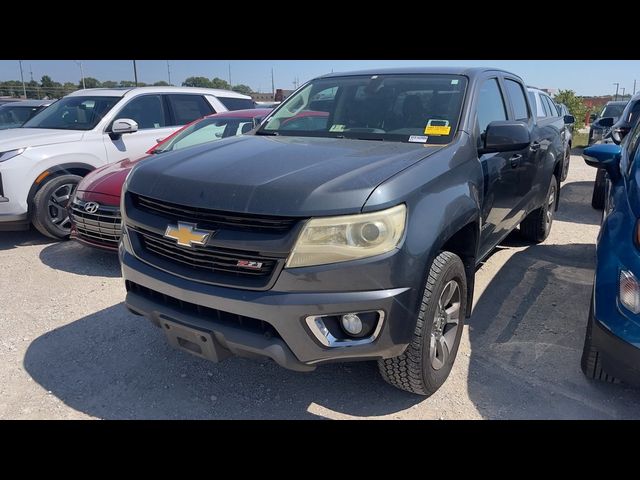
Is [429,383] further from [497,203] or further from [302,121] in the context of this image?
[302,121]

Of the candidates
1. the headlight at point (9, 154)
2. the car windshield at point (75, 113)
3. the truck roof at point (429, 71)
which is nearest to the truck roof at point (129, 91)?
the car windshield at point (75, 113)

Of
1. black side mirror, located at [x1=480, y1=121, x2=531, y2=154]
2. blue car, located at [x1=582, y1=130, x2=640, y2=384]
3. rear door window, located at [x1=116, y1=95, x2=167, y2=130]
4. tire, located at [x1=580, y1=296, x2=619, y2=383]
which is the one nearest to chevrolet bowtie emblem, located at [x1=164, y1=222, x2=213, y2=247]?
black side mirror, located at [x1=480, y1=121, x2=531, y2=154]

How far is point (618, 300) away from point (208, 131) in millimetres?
4715

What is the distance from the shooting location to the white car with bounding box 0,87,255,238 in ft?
18.0

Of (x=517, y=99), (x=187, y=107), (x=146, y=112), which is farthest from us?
(x=187, y=107)

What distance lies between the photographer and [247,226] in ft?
7.47

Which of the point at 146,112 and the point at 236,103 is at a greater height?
the point at 236,103

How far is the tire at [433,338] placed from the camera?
246cm

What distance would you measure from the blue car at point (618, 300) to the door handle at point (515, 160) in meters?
0.99

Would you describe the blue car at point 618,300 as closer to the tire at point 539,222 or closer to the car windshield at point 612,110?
the tire at point 539,222

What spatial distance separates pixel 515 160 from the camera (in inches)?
151

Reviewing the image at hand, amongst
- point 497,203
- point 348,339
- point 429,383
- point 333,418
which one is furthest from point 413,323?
point 497,203

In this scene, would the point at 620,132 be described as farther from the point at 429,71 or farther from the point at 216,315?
the point at 216,315

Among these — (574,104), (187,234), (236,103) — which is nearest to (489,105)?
(187,234)
